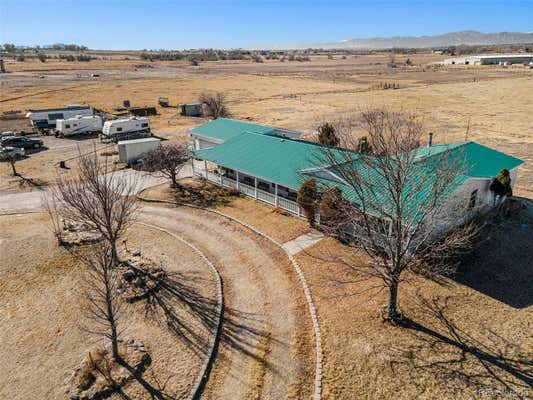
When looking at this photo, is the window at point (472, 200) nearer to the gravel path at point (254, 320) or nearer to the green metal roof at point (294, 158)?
the green metal roof at point (294, 158)

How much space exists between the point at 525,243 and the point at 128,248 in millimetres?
23779

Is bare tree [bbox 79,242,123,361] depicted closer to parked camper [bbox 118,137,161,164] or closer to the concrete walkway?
the concrete walkway

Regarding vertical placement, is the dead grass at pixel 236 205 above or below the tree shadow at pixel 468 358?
above

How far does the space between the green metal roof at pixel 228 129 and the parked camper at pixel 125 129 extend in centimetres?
1601

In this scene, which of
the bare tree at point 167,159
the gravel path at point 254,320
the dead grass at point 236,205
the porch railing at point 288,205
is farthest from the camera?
the bare tree at point 167,159

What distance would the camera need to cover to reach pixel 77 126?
53.4 metres

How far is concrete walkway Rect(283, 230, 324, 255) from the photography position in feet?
71.6

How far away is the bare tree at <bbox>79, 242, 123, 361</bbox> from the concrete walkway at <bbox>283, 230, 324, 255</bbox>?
954 cm

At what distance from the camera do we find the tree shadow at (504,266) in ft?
57.9

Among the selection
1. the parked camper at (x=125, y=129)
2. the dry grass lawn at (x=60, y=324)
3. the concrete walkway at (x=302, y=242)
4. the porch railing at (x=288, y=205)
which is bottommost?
the dry grass lawn at (x=60, y=324)

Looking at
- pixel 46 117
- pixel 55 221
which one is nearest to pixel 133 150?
pixel 55 221

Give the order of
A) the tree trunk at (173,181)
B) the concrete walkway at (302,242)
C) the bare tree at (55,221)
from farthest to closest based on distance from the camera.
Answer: the tree trunk at (173,181)
the bare tree at (55,221)
the concrete walkway at (302,242)

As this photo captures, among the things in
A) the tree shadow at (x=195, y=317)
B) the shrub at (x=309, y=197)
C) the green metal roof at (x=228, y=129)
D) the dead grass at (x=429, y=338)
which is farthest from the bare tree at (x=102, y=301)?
the green metal roof at (x=228, y=129)

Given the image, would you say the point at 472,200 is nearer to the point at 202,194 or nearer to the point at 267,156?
the point at 267,156
